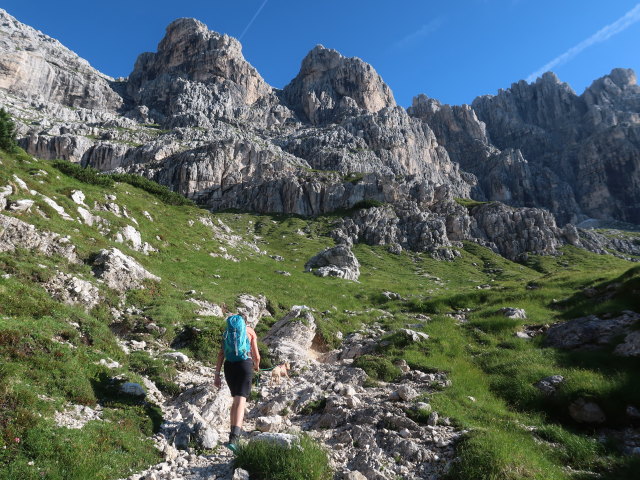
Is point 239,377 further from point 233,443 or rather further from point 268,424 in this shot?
point 268,424

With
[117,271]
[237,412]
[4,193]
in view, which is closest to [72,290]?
[117,271]

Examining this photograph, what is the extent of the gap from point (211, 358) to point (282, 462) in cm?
887

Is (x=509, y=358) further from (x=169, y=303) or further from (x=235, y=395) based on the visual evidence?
(x=169, y=303)

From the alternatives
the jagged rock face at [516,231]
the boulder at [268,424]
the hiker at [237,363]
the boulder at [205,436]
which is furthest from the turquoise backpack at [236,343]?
the jagged rock face at [516,231]

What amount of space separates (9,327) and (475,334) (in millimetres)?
19048

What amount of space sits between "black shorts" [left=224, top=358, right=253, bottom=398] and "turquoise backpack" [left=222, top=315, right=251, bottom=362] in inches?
5.9

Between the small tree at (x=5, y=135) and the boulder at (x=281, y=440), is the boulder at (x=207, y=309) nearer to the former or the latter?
the boulder at (x=281, y=440)

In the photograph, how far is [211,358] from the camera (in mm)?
14672

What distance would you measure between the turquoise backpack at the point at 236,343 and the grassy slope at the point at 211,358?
8.31 ft

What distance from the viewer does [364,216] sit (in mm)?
126812

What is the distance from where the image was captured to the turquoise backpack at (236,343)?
9.06 metres

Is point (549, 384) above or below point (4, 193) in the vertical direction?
below

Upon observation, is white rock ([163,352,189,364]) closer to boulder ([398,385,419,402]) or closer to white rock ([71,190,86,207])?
boulder ([398,385,419,402])

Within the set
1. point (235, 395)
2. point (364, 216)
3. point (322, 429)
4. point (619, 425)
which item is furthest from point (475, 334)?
point (364, 216)
